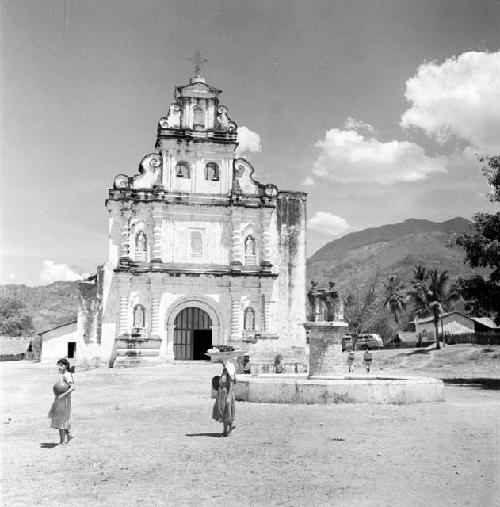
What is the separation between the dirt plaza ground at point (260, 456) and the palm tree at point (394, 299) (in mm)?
59083

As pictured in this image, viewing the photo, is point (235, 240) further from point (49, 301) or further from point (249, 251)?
point (49, 301)

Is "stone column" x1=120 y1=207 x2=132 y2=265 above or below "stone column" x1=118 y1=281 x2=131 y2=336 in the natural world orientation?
above

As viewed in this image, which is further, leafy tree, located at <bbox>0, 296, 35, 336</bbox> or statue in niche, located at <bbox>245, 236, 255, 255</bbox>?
leafy tree, located at <bbox>0, 296, 35, 336</bbox>

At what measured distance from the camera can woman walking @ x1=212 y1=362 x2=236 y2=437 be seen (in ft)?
31.6

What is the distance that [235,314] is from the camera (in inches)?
1235

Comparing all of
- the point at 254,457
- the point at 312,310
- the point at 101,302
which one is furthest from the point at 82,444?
the point at 312,310

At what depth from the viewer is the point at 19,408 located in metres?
14.0

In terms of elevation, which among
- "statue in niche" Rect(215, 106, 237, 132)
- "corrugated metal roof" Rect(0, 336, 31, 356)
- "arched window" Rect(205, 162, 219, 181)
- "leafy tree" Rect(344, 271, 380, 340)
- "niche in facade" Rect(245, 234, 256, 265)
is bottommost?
"corrugated metal roof" Rect(0, 336, 31, 356)

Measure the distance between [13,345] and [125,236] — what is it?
29309mm

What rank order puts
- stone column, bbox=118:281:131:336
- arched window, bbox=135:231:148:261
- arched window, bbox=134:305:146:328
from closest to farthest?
stone column, bbox=118:281:131:336
arched window, bbox=134:305:146:328
arched window, bbox=135:231:148:261

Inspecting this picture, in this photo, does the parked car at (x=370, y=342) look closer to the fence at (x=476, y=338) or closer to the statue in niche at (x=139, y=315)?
the fence at (x=476, y=338)

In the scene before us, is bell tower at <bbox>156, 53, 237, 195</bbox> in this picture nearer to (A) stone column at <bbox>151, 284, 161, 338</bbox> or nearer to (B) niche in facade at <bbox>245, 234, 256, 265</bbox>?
(B) niche in facade at <bbox>245, 234, 256, 265</bbox>

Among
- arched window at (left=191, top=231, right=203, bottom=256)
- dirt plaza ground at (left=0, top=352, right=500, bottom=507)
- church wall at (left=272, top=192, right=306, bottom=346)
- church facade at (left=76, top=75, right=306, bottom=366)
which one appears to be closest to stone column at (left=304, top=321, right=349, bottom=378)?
dirt plaza ground at (left=0, top=352, right=500, bottom=507)

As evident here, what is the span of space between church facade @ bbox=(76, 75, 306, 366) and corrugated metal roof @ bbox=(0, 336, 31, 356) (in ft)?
88.8
